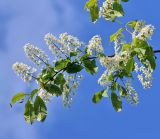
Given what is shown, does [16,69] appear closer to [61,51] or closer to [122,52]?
[61,51]

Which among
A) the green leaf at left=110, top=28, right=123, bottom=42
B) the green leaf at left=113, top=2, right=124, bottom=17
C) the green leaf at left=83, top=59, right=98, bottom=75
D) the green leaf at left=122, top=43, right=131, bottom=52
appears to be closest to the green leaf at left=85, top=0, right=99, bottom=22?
the green leaf at left=113, top=2, right=124, bottom=17

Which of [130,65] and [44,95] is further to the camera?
[44,95]

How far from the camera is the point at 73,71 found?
150 inches

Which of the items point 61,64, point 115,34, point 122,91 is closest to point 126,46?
point 115,34

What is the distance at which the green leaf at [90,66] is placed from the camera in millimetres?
3773

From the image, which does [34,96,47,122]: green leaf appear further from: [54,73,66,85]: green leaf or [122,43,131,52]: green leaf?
[122,43,131,52]: green leaf

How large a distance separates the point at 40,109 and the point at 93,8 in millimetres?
1050

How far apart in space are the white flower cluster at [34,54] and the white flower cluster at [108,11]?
23.8 inches

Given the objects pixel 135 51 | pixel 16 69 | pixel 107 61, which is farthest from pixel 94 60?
pixel 16 69

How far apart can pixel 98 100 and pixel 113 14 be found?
73cm

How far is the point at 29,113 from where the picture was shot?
146 inches

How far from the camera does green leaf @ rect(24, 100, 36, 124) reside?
3689 millimetres

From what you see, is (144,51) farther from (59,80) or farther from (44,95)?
(44,95)

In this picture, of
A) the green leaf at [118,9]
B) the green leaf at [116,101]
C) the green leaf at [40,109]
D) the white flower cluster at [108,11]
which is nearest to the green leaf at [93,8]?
the white flower cluster at [108,11]
